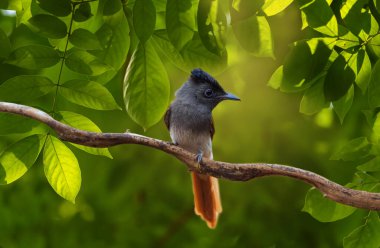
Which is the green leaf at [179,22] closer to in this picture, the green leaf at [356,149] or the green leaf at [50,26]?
the green leaf at [50,26]

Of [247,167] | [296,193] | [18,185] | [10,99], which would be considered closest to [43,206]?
[18,185]

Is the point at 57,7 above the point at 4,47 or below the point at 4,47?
above

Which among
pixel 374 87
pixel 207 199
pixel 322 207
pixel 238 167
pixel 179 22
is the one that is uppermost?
pixel 179 22

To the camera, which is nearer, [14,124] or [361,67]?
[361,67]

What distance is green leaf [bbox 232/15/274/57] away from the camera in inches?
119

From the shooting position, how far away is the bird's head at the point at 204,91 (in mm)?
4465

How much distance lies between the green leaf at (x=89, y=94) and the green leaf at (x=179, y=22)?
0.51 meters

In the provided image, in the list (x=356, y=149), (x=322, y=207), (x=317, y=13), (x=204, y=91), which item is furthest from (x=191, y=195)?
(x=317, y=13)

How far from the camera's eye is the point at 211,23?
9.97 feet

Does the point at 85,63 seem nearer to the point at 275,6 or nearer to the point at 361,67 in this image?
the point at 275,6

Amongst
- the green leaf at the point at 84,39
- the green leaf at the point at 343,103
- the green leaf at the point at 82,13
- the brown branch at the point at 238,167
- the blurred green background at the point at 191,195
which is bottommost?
the blurred green background at the point at 191,195

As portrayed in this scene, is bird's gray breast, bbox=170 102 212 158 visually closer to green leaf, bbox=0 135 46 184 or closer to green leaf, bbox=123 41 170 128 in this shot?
green leaf, bbox=123 41 170 128

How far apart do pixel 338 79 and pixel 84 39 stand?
1289 millimetres

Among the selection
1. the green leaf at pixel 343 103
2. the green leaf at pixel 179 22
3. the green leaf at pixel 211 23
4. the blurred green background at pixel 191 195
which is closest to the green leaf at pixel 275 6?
the green leaf at pixel 211 23
